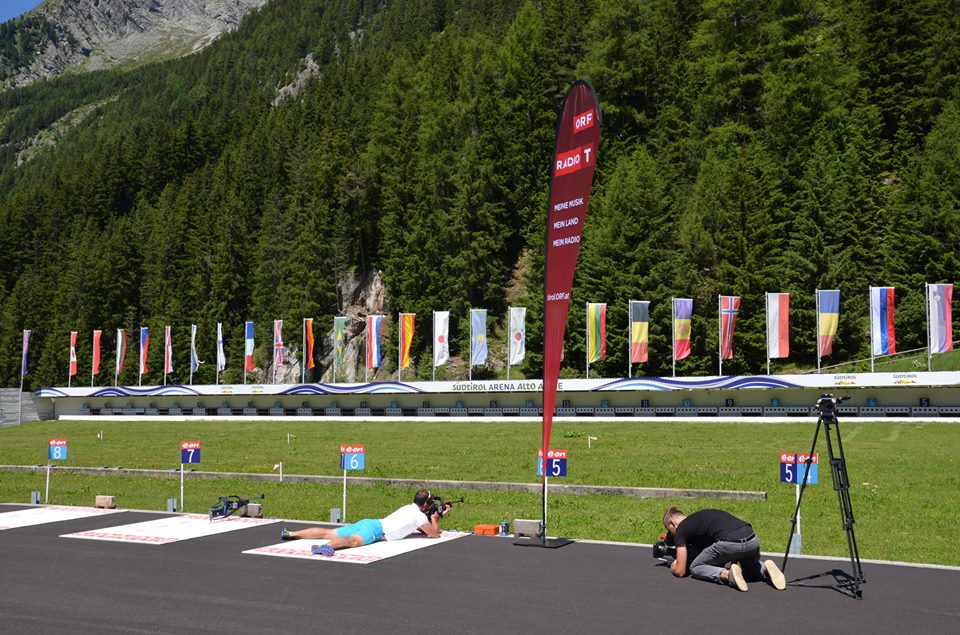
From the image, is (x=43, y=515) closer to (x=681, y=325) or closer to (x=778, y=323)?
(x=778, y=323)

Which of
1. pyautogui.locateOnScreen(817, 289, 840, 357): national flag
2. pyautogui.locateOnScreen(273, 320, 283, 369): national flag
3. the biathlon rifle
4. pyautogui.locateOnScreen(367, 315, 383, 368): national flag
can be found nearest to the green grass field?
the biathlon rifle

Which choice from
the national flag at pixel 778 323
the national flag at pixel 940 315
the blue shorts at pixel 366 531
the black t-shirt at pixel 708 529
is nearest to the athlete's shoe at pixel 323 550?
the blue shorts at pixel 366 531

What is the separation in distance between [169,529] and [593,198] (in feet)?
194

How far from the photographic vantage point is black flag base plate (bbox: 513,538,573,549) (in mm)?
13414

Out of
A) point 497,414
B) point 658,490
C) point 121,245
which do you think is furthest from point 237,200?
point 658,490

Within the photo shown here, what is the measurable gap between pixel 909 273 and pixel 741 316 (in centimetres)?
1098

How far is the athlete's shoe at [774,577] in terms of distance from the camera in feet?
33.1

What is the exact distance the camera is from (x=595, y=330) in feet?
171

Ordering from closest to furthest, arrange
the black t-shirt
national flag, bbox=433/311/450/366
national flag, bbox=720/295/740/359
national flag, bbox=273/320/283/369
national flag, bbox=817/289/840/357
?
the black t-shirt
national flag, bbox=817/289/840/357
national flag, bbox=720/295/740/359
national flag, bbox=433/311/450/366
national flag, bbox=273/320/283/369

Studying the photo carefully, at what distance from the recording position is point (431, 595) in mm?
9891

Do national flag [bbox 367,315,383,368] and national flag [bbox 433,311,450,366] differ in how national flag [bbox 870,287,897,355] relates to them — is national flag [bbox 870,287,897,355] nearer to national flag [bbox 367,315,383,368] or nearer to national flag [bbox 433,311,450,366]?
national flag [bbox 433,311,450,366]

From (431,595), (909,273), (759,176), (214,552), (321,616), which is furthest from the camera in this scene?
(759,176)

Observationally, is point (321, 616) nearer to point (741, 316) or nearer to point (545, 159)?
point (741, 316)

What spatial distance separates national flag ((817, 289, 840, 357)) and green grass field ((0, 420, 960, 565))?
27.4 feet
